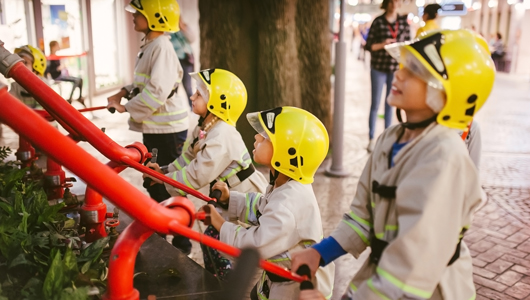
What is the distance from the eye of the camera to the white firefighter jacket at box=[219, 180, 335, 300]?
235 cm

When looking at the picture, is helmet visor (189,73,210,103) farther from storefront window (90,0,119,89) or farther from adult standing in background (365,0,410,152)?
storefront window (90,0,119,89)

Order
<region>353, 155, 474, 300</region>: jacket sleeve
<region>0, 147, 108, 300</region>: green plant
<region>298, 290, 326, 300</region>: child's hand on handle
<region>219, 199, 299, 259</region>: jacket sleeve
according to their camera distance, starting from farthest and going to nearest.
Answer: <region>219, 199, 299, 259</region>: jacket sleeve → <region>0, 147, 108, 300</region>: green plant → <region>298, 290, 326, 300</region>: child's hand on handle → <region>353, 155, 474, 300</region>: jacket sleeve

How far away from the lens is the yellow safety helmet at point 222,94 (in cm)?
347

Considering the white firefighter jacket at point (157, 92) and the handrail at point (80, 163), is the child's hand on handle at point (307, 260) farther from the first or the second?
the white firefighter jacket at point (157, 92)

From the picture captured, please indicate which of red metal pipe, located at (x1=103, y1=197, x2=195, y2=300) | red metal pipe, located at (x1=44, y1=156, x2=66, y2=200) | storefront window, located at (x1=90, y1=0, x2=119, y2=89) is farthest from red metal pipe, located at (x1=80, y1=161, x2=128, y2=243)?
storefront window, located at (x1=90, y1=0, x2=119, y2=89)

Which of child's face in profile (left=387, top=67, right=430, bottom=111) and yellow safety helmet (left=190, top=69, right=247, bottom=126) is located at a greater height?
child's face in profile (left=387, top=67, right=430, bottom=111)

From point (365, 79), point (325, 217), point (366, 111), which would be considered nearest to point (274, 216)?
point (325, 217)

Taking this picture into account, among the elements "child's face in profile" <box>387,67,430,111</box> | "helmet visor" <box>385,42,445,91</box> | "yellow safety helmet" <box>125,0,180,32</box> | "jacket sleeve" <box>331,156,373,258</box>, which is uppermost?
A: "yellow safety helmet" <box>125,0,180,32</box>

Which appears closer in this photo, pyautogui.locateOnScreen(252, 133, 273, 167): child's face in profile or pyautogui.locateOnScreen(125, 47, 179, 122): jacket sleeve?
pyautogui.locateOnScreen(252, 133, 273, 167): child's face in profile

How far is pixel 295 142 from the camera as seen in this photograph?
2.52 meters

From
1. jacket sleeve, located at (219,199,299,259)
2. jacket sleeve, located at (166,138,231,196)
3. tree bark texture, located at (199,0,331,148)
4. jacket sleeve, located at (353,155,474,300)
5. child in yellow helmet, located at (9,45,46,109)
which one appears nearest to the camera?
jacket sleeve, located at (353,155,474,300)

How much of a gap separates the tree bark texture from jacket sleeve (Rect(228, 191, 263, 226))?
3.92m

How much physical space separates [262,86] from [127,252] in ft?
17.1

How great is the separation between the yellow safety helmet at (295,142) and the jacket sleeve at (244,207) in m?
0.37
